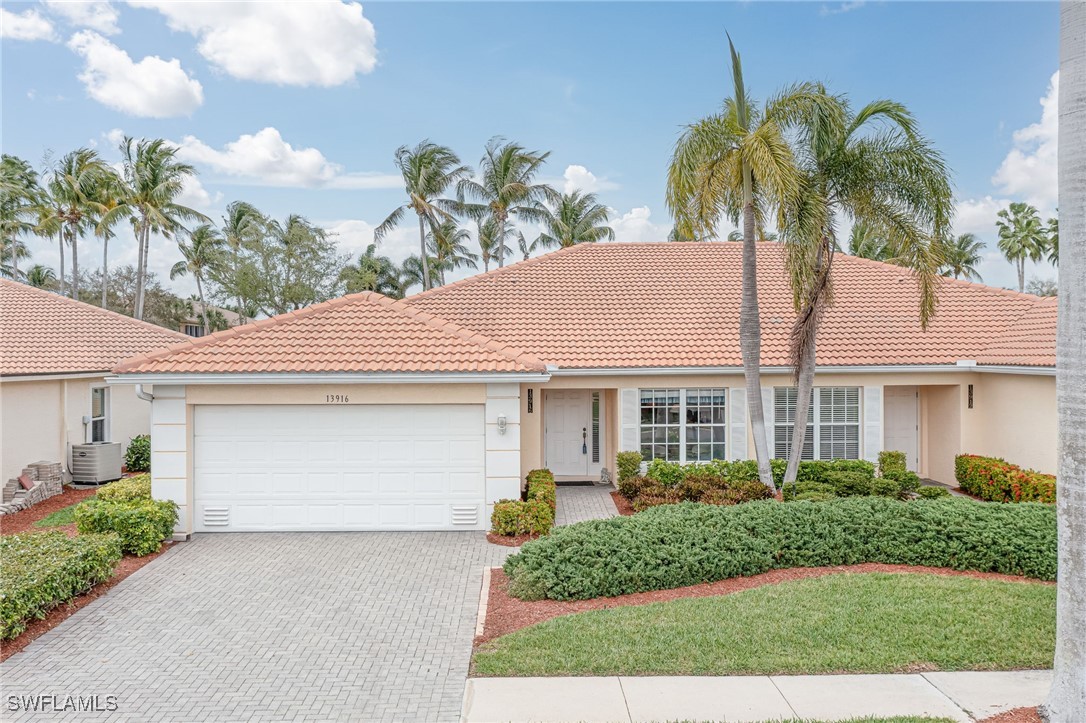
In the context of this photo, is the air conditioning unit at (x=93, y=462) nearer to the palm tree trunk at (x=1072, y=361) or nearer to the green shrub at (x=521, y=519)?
the green shrub at (x=521, y=519)

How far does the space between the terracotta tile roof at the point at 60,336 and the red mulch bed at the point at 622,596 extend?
12.1 meters

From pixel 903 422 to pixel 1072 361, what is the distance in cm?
1270

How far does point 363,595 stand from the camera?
325 inches

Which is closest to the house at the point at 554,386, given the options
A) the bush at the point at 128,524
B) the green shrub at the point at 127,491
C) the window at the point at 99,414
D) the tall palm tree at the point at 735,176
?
the green shrub at the point at 127,491

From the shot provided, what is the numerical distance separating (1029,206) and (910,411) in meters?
39.2

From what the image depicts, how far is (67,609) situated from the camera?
25.3 ft

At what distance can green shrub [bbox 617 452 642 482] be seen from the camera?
556 inches

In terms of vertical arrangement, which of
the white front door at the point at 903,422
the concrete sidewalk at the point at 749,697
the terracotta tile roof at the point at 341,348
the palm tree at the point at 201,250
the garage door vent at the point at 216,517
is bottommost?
the concrete sidewalk at the point at 749,697

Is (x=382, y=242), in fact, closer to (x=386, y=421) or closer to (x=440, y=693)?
(x=386, y=421)

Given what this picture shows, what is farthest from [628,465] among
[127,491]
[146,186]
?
[146,186]

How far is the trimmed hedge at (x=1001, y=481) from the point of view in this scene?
11984mm

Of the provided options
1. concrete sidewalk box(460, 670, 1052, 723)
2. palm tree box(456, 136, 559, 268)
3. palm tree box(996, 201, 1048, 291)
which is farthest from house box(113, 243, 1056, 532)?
palm tree box(996, 201, 1048, 291)

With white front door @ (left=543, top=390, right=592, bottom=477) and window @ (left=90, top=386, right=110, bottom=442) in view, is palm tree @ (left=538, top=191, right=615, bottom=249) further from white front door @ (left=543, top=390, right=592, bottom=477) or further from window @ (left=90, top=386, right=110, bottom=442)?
window @ (left=90, top=386, right=110, bottom=442)

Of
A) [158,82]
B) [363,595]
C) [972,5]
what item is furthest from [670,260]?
[158,82]
